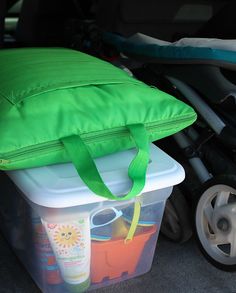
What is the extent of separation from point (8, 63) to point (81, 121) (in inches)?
13.7

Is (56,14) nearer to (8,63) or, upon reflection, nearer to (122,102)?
(8,63)

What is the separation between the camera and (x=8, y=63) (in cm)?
126

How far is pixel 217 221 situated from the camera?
1.22 metres

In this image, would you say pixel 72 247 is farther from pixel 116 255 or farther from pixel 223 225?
pixel 223 225

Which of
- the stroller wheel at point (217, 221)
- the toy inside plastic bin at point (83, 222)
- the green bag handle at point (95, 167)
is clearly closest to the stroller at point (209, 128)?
the stroller wheel at point (217, 221)

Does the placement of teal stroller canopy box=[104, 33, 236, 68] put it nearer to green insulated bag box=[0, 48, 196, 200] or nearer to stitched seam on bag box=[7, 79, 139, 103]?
green insulated bag box=[0, 48, 196, 200]

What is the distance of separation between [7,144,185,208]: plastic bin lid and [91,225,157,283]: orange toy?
17 cm

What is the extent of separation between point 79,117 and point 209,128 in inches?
17.4

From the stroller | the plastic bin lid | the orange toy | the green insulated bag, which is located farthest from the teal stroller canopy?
the orange toy

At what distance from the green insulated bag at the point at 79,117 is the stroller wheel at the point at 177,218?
267 mm

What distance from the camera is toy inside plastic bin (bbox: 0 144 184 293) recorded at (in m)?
1.01

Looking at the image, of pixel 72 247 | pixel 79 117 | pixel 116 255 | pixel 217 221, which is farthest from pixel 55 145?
pixel 217 221

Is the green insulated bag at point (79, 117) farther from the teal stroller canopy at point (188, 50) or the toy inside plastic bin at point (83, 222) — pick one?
the teal stroller canopy at point (188, 50)

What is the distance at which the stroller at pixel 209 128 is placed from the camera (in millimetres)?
1212
